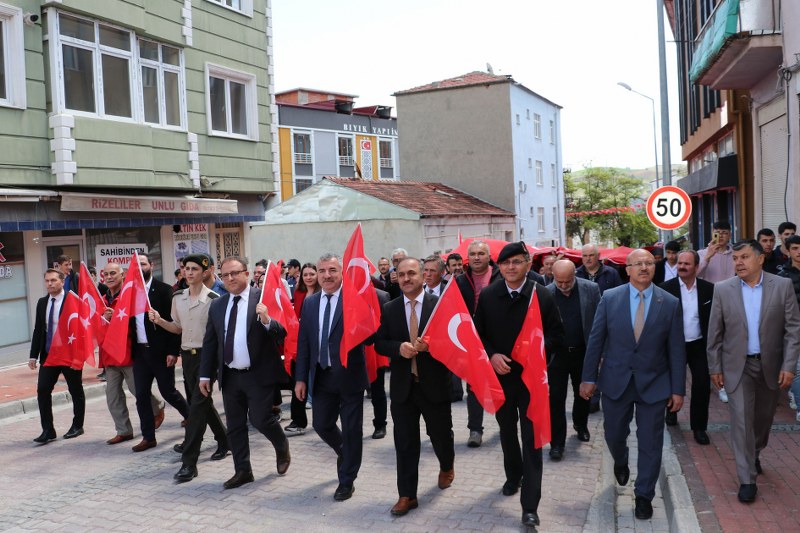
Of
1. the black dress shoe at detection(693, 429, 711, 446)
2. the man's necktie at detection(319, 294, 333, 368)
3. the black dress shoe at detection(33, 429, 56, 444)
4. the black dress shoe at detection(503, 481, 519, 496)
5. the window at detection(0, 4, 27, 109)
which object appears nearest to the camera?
the black dress shoe at detection(503, 481, 519, 496)

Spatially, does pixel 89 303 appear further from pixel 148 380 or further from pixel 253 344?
pixel 253 344

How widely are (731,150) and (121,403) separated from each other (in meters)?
17.3

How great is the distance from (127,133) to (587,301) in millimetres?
12031

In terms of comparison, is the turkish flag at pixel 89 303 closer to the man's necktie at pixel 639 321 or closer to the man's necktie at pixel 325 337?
the man's necktie at pixel 325 337

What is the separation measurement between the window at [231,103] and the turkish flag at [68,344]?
1133cm

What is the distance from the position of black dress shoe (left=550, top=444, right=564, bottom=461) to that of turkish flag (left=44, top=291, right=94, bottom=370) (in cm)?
519

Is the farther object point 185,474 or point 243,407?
point 185,474

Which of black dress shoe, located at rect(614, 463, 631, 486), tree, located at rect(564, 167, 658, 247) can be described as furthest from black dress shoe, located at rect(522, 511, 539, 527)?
tree, located at rect(564, 167, 658, 247)

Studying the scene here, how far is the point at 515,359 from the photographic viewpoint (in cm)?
592

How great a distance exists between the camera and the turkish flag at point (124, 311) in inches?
332

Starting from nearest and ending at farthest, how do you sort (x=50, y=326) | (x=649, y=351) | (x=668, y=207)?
1. (x=649, y=351)
2. (x=50, y=326)
3. (x=668, y=207)

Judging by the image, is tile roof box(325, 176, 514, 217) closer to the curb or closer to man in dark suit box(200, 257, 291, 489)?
the curb

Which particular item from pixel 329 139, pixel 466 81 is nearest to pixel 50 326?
pixel 466 81

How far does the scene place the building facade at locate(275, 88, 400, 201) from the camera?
161ft
